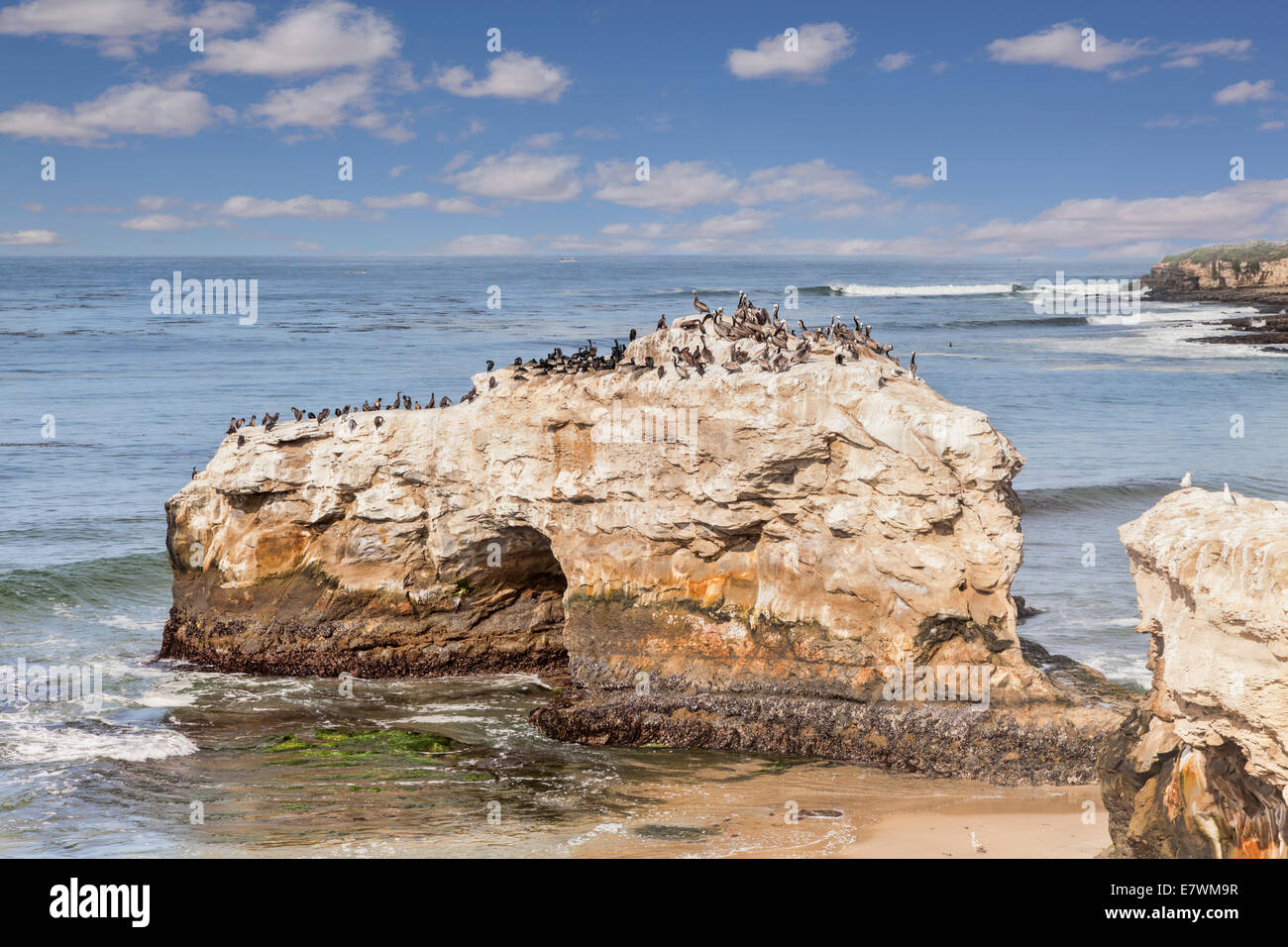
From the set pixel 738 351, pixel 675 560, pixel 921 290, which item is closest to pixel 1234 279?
pixel 921 290

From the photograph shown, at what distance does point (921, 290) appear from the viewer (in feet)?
367

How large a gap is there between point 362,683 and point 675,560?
5.12 metres

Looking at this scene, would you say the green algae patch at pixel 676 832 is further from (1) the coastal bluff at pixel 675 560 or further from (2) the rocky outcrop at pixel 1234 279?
(2) the rocky outcrop at pixel 1234 279

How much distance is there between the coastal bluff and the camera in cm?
1249

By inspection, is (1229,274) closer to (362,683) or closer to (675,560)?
(675,560)

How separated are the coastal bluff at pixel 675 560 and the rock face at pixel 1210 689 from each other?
4051 mm

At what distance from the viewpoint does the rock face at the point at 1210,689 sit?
22.3ft

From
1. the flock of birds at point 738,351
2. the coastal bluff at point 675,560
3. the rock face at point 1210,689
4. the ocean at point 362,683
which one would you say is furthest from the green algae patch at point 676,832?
the flock of birds at point 738,351

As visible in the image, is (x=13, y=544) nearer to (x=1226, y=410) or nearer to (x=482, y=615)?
(x=482, y=615)

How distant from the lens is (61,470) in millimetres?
30594

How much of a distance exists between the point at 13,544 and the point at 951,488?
1989 centimetres

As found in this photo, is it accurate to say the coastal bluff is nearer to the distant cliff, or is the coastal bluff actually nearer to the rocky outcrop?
the rocky outcrop

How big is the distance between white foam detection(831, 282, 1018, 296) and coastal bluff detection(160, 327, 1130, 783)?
308 ft

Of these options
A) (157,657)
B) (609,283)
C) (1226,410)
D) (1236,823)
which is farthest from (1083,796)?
(609,283)
